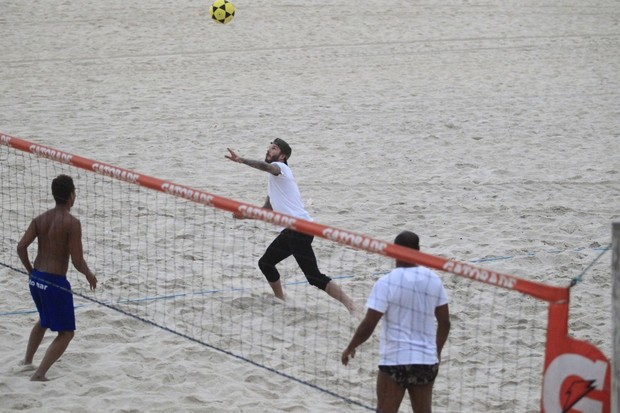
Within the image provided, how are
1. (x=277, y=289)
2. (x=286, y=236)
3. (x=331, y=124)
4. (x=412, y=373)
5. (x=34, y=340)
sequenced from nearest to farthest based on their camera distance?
(x=412, y=373) → (x=34, y=340) → (x=286, y=236) → (x=277, y=289) → (x=331, y=124)

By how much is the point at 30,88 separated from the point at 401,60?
6942mm

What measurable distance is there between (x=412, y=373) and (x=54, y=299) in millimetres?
2736

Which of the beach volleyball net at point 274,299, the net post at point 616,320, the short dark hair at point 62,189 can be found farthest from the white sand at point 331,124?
the net post at point 616,320

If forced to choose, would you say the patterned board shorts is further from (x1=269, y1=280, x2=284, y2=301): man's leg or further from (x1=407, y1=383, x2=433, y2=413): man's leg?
(x1=269, y1=280, x2=284, y2=301): man's leg

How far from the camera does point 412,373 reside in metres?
5.19

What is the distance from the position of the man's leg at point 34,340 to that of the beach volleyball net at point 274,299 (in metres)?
0.60

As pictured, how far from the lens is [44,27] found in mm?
19078

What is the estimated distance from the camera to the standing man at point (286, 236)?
7.81 meters

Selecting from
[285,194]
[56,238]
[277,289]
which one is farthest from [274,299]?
[56,238]

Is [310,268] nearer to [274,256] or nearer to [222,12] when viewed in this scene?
[274,256]

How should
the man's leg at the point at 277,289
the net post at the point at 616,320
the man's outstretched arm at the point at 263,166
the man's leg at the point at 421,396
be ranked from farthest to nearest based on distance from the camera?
the man's leg at the point at 277,289 → the man's outstretched arm at the point at 263,166 → the man's leg at the point at 421,396 → the net post at the point at 616,320

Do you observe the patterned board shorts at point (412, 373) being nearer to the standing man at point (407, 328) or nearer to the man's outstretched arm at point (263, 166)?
the standing man at point (407, 328)

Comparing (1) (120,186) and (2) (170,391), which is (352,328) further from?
(1) (120,186)

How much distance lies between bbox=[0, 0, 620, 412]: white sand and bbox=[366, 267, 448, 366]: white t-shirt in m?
1.49
